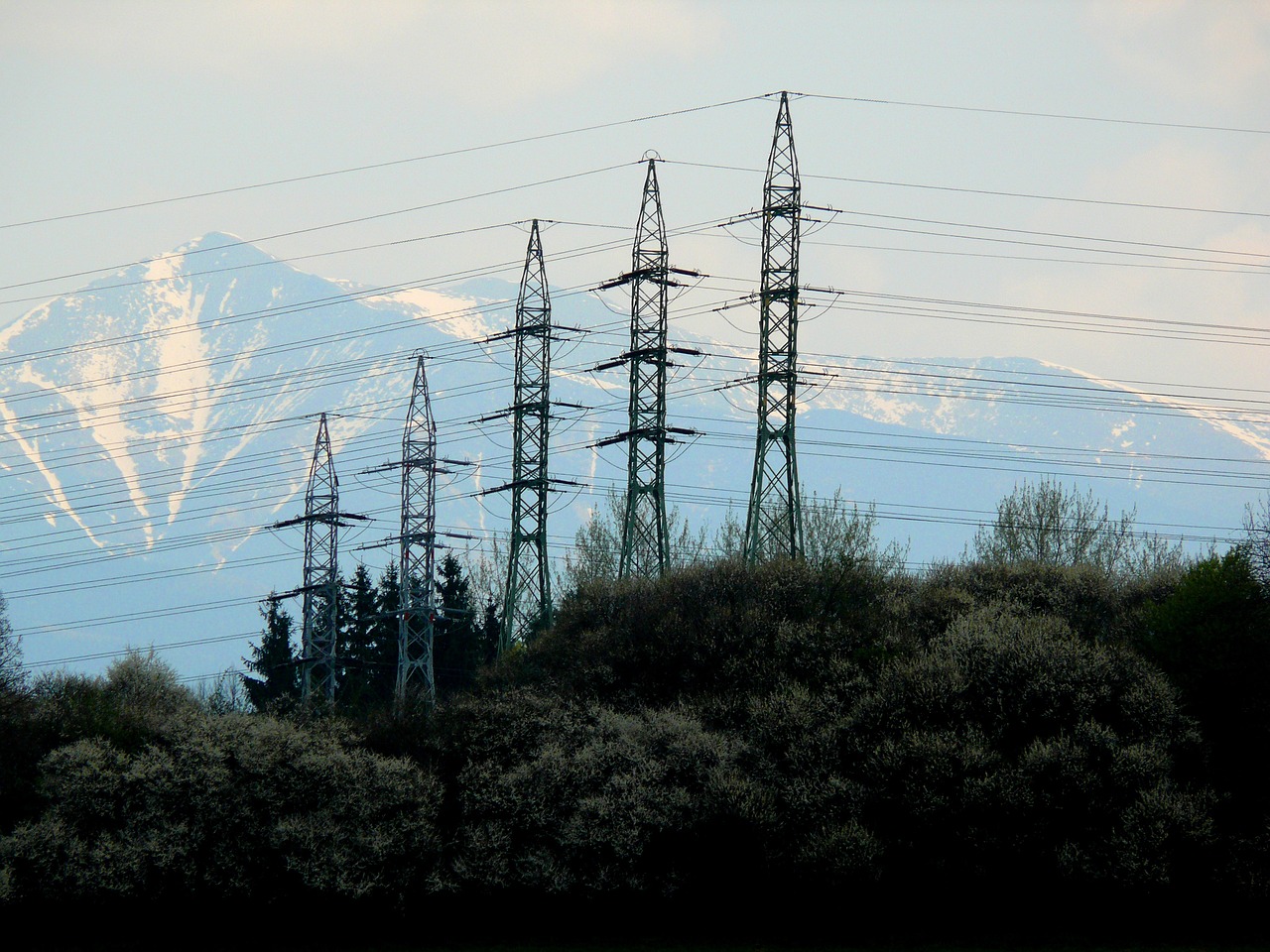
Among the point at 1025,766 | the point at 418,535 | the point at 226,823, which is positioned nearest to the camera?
the point at 1025,766

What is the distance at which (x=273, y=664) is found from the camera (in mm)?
86062

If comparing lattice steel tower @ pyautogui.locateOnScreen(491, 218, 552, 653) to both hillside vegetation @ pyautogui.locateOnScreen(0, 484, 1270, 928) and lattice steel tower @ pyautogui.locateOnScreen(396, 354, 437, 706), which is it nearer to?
lattice steel tower @ pyautogui.locateOnScreen(396, 354, 437, 706)

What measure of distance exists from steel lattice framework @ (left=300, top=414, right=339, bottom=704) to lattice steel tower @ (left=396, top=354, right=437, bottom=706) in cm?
354

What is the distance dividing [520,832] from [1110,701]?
19.2m

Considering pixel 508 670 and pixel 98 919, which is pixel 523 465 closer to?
pixel 508 670

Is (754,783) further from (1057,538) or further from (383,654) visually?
(1057,538)

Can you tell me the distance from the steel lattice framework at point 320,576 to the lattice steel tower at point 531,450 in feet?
34.4

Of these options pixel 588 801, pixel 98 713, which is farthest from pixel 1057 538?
pixel 98 713

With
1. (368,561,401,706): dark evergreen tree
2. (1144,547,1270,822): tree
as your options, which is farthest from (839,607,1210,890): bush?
(368,561,401,706): dark evergreen tree

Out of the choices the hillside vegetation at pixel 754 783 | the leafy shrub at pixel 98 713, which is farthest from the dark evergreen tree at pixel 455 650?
the hillside vegetation at pixel 754 783

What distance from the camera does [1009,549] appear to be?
282 feet

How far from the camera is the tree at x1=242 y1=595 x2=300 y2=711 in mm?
83625

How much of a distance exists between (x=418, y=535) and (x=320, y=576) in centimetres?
692

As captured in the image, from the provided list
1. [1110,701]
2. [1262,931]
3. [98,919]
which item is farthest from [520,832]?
[1262,931]
